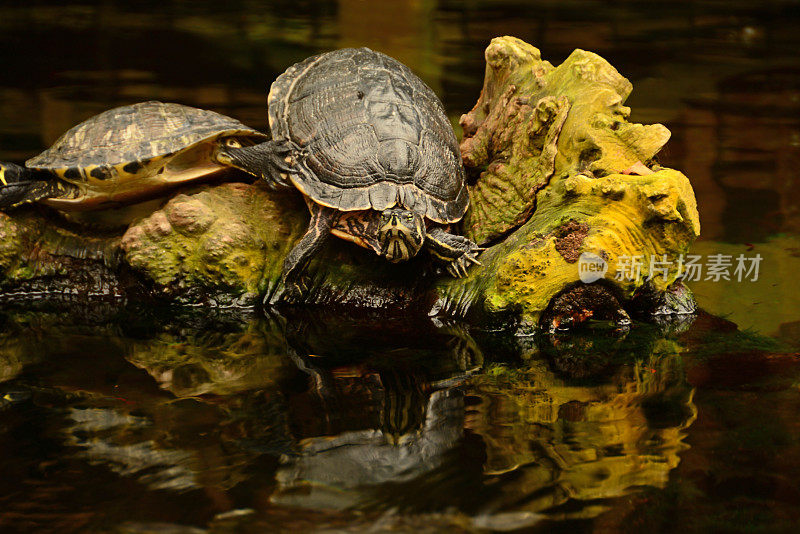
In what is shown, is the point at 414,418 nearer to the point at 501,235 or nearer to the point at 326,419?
the point at 326,419

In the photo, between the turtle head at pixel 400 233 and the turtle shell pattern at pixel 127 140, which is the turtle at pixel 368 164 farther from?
the turtle shell pattern at pixel 127 140

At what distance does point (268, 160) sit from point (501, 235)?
1.20 meters

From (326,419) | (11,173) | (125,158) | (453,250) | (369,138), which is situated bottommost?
(326,419)

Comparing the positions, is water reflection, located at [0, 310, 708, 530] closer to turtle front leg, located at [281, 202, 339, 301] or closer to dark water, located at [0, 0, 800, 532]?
dark water, located at [0, 0, 800, 532]

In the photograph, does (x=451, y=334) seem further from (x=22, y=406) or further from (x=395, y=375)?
(x=22, y=406)

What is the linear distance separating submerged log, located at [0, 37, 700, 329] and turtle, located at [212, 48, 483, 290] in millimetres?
180

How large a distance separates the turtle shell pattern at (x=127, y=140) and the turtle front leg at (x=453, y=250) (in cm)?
114

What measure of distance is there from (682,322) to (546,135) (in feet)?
3.68

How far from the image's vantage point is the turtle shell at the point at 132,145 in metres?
3.90

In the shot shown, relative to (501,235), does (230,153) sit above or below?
above

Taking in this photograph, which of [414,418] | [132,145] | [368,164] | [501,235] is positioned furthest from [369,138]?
[414,418]

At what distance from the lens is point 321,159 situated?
375 centimetres

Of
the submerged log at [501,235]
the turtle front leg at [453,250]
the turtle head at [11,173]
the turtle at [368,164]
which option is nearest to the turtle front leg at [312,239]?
the turtle at [368,164]

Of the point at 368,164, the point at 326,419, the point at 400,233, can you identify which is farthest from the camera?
the point at 368,164
